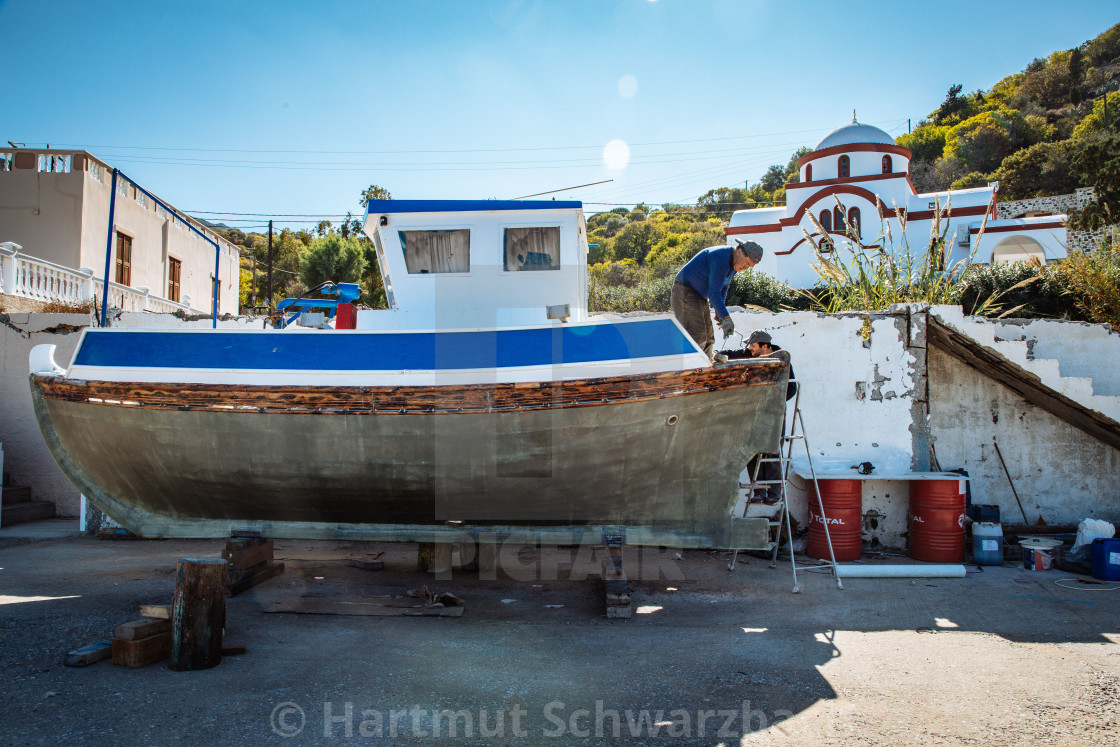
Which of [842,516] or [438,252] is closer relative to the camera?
[438,252]

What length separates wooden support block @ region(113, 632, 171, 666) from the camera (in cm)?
326

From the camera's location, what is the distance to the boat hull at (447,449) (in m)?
4.41

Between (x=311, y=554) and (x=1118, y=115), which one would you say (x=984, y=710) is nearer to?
(x=311, y=554)

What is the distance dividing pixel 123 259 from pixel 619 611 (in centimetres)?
1477

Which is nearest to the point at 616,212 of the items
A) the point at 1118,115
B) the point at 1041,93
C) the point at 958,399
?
the point at 1041,93

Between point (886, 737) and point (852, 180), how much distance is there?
3039 centimetres

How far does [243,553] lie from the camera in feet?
15.8

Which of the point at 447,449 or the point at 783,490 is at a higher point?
the point at 447,449

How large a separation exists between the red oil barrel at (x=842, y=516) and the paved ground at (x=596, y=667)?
0.62 meters

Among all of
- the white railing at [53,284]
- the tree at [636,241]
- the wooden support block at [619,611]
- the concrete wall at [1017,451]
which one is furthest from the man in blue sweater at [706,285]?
the tree at [636,241]

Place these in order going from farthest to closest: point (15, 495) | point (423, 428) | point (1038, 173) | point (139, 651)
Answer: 1. point (1038, 173)
2. point (15, 495)
3. point (423, 428)
4. point (139, 651)

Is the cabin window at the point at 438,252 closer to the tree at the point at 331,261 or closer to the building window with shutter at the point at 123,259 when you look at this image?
the building window with shutter at the point at 123,259

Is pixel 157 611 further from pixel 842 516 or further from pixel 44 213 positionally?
pixel 44 213

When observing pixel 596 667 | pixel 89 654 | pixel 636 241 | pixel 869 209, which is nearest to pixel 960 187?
pixel 869 209
